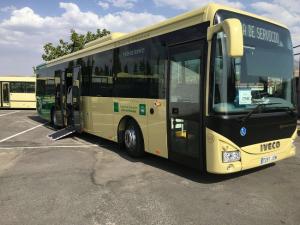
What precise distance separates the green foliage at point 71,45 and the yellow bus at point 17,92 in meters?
7.26

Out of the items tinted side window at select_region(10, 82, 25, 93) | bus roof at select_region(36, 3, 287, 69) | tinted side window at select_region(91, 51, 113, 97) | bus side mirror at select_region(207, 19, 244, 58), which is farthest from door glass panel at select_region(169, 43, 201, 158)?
tinted side window at select_region(10, 82, 25, 93)

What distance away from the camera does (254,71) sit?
612 cm

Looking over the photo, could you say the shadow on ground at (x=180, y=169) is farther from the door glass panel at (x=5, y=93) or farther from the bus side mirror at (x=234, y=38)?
the door glass panel at (x=5, y=93)

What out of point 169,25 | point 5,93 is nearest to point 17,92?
point 5,93

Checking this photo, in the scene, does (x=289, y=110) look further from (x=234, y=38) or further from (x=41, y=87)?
(x=41, y=87)

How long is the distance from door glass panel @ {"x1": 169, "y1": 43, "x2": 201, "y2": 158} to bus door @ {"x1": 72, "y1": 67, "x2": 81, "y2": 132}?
566 centimetres

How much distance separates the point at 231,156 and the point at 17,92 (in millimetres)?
25400

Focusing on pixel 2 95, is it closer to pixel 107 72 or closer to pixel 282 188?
pixel 107 72

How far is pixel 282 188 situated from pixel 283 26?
317cm

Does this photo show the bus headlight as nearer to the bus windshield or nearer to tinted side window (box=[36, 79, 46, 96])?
the bus windshield

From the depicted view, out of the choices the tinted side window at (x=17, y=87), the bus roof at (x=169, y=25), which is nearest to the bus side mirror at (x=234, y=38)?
the bus roof at (x=169, y=25)

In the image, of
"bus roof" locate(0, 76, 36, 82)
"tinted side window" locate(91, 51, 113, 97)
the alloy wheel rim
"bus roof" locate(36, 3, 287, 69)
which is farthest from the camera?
"bus roof" locate(0, 76, 36, 82)

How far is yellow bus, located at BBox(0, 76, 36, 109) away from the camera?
27969mm

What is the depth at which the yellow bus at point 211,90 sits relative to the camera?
5816 millimetres
